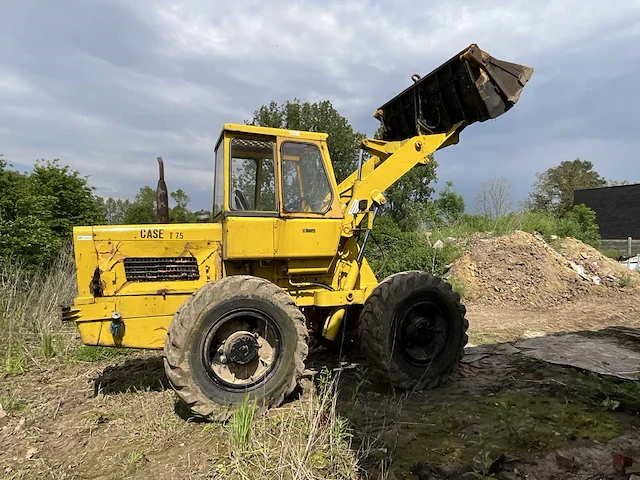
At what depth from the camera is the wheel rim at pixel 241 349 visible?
3.91 meters

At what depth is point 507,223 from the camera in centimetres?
1427

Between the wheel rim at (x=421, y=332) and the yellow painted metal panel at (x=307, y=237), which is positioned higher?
the yellow painted metal panel at (x=307, y=237)

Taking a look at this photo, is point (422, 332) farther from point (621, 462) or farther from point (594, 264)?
point (594, 264)

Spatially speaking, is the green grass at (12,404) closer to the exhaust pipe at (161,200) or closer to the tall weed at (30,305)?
the tall weed at (30,305)

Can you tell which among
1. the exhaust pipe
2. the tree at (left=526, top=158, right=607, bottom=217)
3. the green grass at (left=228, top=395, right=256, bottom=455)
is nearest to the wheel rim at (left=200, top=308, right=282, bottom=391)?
the green grass at (left=228, top=395, right=256, bottom=455)

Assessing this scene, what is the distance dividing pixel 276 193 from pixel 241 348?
1.62m

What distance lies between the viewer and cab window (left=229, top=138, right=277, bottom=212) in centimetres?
456

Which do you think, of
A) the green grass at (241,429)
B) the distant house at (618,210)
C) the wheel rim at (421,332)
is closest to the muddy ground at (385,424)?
the green grass at (241,429)

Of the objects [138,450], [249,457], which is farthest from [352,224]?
[138,450]

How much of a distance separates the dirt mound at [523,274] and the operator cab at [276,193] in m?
7.43

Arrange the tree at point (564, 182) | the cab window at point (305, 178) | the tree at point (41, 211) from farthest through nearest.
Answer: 1. the tree at point (564, 182)
2. the tree at point (41, 211)
3. the cab window at point (305, 178)

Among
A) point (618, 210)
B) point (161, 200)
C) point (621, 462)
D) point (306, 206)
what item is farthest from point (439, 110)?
point (618, 210)

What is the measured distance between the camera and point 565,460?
3.00 meters

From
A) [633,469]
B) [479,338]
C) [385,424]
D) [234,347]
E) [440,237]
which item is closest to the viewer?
[633,469]
